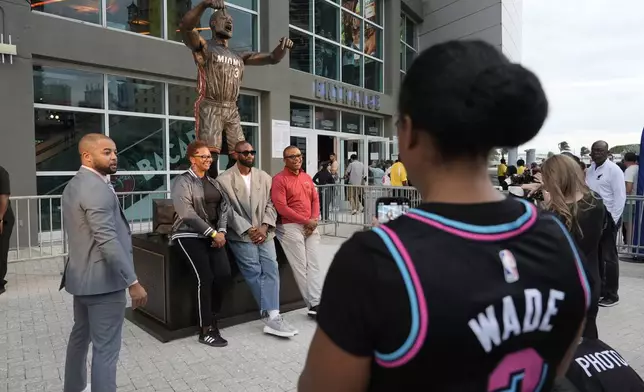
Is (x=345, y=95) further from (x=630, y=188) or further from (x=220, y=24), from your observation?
(x=220, y=24)

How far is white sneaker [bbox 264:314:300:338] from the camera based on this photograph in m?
4.77

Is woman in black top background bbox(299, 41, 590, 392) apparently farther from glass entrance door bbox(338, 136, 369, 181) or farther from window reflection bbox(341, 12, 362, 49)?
window reflection bbox(341, 12, 362, 49)

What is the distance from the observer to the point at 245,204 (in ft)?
16.4

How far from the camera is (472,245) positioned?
101 centimetres

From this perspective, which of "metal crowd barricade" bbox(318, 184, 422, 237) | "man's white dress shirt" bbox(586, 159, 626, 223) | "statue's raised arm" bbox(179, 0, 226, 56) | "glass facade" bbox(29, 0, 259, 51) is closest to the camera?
"statue's raised arm" bbox(179, 0, 226, 56)

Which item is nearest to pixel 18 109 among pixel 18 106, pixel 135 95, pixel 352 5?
pixel 18 106

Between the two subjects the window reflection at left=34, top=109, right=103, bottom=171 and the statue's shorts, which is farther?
the window reflection at left=34, top=109, right=103, bottom=171

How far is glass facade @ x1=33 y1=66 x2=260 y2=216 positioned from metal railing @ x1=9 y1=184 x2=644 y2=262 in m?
0.59

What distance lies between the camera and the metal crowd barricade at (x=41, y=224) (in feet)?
24.5

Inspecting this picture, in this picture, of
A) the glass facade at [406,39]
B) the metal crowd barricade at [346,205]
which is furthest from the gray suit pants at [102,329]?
the glass facade at [406,39]

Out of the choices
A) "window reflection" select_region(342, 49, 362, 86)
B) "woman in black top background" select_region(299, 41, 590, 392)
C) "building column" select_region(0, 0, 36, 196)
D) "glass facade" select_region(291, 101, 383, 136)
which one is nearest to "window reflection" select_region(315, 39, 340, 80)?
"window reflection" select_region(342, 49, 362, 86)

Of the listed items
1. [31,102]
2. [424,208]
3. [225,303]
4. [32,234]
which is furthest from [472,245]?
[31,102]

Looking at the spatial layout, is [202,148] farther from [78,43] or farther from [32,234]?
[78,43]

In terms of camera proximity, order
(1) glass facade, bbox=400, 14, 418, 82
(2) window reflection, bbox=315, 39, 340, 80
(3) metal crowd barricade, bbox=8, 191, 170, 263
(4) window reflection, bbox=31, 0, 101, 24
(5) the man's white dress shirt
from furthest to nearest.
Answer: (1) glass facade, bbox=400, 14, 418, 82 → (2) window reflection, bbox=315, 39, 340, 80 → (4) window reflection, bbox=31, 0, 101, 24 → (3) metal crowd barricade, bbox=8, 191, 170, 263 → (5) the man's white dress shirt
